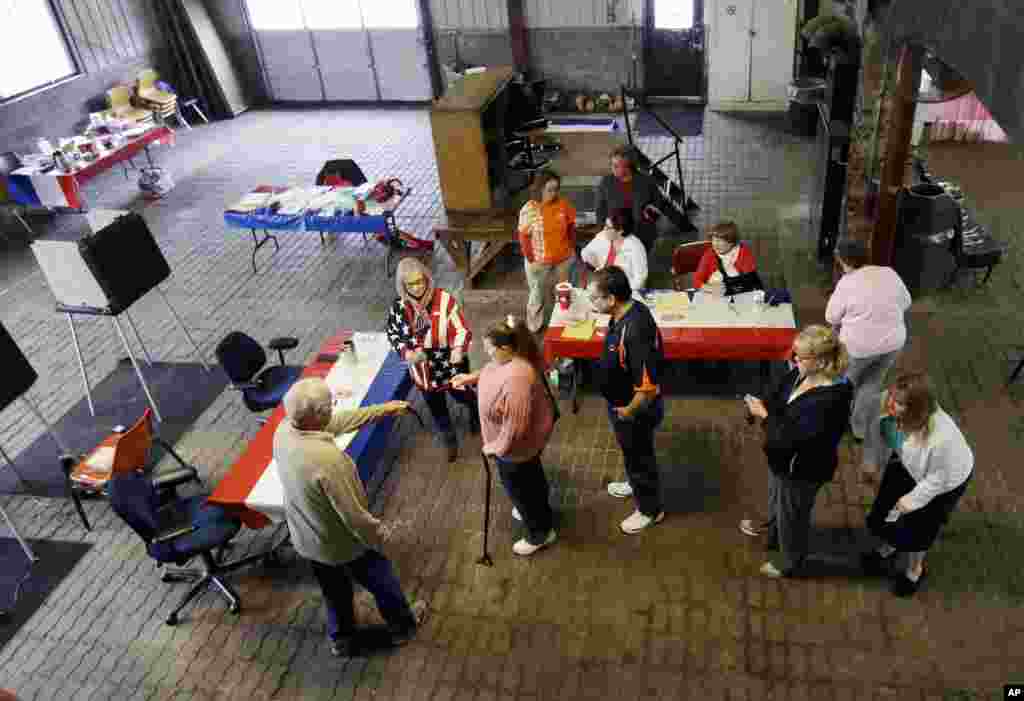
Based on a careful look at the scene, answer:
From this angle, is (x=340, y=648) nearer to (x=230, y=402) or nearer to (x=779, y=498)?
(x=779, y=498)

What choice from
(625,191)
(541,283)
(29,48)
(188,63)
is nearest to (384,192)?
(541,283)

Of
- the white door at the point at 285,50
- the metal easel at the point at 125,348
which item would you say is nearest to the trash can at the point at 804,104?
the metal easel at the point at 125,348

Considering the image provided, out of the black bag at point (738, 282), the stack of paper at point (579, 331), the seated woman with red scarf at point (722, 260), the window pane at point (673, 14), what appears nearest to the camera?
the seated woman with red scarf at point (722, 260)

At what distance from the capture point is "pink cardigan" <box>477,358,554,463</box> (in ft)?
14.5

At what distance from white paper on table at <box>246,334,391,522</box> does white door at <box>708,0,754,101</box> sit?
8643mm

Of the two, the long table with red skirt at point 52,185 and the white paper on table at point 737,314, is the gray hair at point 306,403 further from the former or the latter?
the long table with red skirt at point 52,185

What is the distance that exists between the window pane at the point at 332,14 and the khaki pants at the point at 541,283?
371 inches

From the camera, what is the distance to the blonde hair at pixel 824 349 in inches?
151

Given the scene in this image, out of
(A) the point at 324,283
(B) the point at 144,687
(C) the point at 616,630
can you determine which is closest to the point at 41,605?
(B) the point at 144,687

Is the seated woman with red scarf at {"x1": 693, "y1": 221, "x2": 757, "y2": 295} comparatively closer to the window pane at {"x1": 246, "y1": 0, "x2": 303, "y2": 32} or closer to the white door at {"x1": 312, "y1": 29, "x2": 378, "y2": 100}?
the white door at {"x1": 312, "y1": 29, "x2": 378, "y2": 100}

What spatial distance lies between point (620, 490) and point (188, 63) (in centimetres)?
1314

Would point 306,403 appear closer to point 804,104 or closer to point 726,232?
point 726,232

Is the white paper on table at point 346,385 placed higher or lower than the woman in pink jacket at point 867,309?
lower

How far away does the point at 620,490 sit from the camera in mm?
5578
